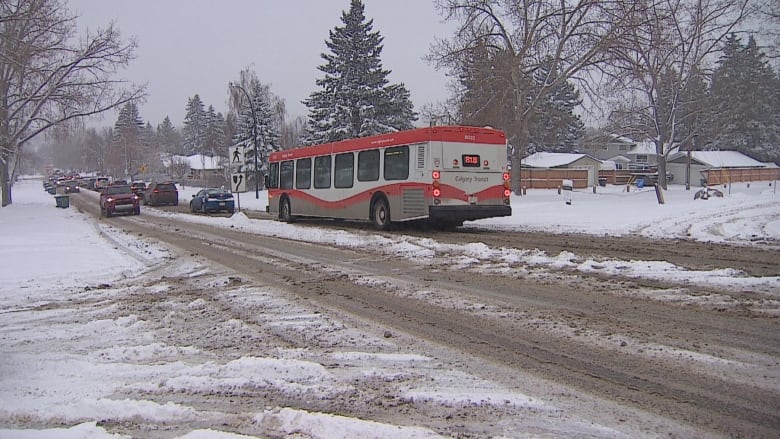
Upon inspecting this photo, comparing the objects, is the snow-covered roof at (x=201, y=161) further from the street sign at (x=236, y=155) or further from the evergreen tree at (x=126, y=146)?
the street sign at (x=236, y=155)

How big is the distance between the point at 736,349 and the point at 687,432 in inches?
76.9

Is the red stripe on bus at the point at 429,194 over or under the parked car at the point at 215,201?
over

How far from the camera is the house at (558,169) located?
56.1m

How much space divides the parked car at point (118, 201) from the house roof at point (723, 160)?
196 feet

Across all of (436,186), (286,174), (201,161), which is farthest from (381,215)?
(201,161)

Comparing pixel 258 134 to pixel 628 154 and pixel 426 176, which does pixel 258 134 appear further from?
pixel 628 154

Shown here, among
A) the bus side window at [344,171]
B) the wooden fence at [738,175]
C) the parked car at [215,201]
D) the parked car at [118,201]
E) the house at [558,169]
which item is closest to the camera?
the bus side window at [344,171]

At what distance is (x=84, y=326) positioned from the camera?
6.83 meters

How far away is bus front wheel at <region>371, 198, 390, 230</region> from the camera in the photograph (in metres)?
17.1

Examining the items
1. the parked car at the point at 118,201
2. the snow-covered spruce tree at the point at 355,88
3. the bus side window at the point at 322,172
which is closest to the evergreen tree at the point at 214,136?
the snow-covered spruce tree at the point at 355,88

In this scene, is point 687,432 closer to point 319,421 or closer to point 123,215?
point 319,421

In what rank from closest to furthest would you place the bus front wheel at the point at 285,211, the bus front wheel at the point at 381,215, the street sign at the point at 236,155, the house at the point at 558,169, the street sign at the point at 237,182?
1. the bus front wheel at the point at 381,215
2. the bus front wheel at the point at 285,211
3. the street sign at the point at 237,182
4. the street sign at the point at 236,155
5. the house at the point at 558,169

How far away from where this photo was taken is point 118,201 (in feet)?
99.0

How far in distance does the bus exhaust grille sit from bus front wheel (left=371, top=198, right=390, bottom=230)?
871 millimetres
